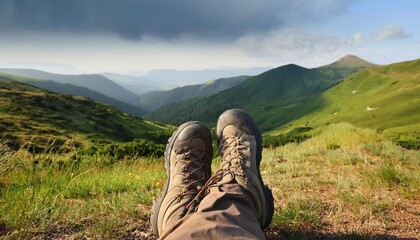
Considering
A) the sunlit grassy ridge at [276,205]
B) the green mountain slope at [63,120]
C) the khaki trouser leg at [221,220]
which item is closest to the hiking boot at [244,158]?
the khaki trouser leg at [221,220]

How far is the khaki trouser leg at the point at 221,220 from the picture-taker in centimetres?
192

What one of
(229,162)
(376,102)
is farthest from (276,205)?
(376,102)

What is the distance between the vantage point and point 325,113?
15288 cm

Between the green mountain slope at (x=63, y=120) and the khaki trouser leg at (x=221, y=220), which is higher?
the khaki trouser leg at (x=221, y=220)

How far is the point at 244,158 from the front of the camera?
329 cm

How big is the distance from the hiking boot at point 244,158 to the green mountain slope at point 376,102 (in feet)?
265

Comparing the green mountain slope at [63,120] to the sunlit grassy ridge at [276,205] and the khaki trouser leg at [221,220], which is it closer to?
the sunlit grassy ridge at [276,205]

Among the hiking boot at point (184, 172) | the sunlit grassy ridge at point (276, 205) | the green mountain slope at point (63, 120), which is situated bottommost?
the green mountain slope at point (63, 120)

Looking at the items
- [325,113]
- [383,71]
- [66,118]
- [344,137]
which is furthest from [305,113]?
[344,137]

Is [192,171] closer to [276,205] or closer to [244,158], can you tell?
[244,158]

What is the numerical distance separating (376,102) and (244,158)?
133778mm

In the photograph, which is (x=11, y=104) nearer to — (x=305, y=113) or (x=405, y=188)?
(x=405, y=188)

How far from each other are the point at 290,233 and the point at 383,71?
196543mm

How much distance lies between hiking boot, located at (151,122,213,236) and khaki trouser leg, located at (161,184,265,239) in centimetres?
36
